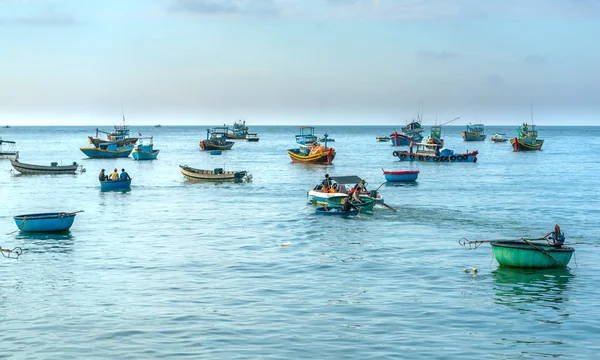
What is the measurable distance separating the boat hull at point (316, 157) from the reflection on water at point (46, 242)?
207ft

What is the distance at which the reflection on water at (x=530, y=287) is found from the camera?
1026 inches

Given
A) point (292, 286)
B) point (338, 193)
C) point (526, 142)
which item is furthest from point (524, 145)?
point (292, 286)

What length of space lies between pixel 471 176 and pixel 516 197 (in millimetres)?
23793

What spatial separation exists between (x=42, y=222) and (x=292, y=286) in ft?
60.6

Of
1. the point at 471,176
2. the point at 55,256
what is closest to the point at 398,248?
the point at 55,256

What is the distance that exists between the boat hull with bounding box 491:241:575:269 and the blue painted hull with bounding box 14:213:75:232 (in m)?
23.6

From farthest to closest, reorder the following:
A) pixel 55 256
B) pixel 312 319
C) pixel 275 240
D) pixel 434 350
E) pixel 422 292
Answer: pixel 275 240 → pixel 55 256 → pixel 422 292 → pixel 312 319 → pixel 434 350

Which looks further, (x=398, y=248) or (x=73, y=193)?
(x=73, y=193)

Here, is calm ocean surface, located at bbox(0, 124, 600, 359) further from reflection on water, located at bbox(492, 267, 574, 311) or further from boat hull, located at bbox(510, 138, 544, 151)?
boat hull, located at bbox(510, 138, 544, 151)

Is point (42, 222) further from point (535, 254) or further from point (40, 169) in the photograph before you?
point (40, 169)

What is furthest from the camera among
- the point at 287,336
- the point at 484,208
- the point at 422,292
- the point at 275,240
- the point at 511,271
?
the point at 484,208

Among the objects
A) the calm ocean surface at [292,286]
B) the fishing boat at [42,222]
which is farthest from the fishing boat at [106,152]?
the fishing boat at [42,222]

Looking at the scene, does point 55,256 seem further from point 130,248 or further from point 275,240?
point 275,240

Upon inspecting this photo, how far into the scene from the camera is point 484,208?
54.8 metres
